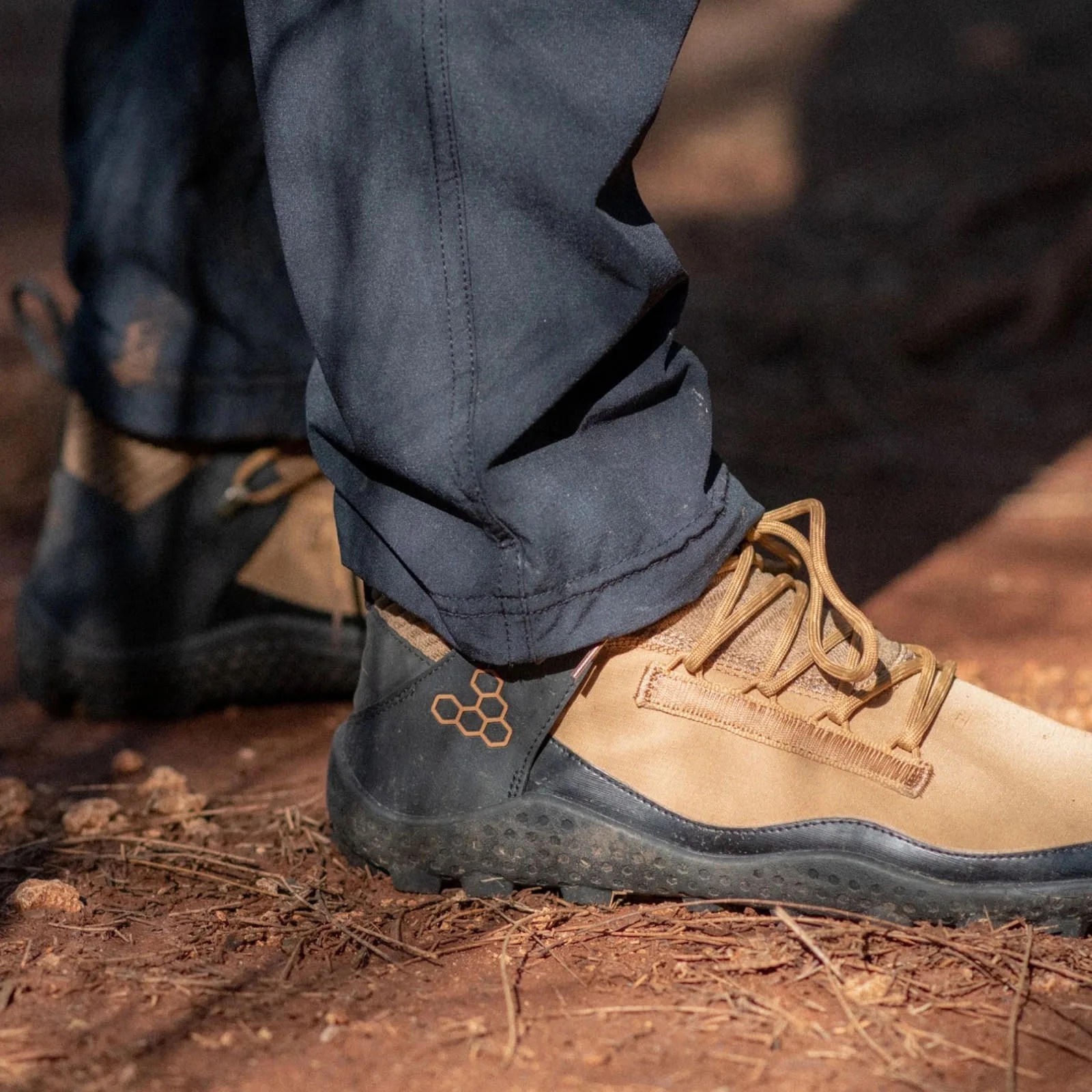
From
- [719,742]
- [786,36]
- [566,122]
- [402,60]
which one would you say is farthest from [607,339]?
[786,36]

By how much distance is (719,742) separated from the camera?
3.97 ft

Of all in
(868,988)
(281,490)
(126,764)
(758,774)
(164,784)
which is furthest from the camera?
(281,490)

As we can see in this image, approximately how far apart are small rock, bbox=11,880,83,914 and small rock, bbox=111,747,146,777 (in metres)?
0.45

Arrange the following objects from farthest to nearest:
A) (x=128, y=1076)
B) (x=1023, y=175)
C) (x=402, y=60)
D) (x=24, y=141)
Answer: (x=24, y=141)
(x=1023, y=175)
(x=402, y=60)
(x=128, y=1076)

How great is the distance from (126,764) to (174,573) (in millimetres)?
277

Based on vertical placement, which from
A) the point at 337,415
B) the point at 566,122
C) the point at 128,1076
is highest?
the point at 566,122

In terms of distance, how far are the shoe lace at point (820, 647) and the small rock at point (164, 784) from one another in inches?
27.7

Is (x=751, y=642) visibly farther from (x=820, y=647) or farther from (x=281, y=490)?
(x=281, y=490)

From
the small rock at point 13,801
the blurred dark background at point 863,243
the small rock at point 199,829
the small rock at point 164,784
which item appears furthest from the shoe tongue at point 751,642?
the blurred dark background at point 863,243

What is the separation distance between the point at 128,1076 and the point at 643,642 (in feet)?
1.88

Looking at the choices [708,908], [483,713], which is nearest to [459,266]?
[483,713]

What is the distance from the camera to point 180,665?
1.80 metres

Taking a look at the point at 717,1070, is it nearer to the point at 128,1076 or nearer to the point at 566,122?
the point at 128,1076

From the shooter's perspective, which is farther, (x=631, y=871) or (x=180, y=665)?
(x=180, y=665)
